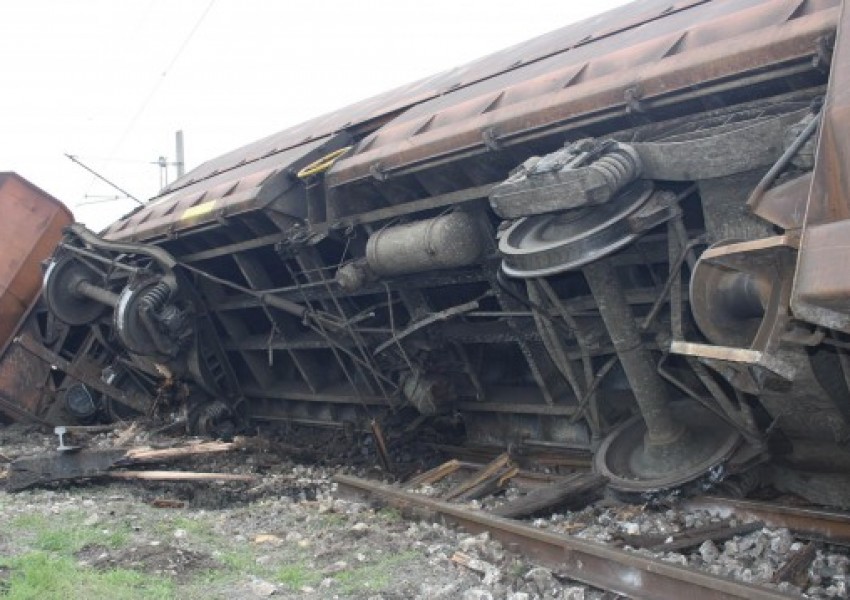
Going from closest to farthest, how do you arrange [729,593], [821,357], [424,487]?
[729,593]
[821,357]
[424,487]

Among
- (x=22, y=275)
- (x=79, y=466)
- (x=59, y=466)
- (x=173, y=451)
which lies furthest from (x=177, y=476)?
(x=22, y=275)

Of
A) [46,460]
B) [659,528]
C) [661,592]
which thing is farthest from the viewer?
[46,460]

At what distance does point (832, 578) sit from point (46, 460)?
5256 millimetres

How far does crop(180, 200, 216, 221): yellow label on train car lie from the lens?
7027 mm

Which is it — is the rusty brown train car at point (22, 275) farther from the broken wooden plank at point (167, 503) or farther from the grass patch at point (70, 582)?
the grass patch at point (70, 582)

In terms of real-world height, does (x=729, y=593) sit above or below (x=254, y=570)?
below

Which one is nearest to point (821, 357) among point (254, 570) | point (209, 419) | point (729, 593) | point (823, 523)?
point (823, 523)

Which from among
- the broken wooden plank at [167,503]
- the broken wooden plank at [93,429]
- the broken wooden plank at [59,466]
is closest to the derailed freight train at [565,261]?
the broken wooden plank at [93,429]

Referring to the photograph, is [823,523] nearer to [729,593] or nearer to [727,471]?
[727,471]

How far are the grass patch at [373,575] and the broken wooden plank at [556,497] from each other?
2.65 feet

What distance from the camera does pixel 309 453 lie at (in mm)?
7094

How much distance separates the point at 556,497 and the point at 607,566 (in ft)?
3.85

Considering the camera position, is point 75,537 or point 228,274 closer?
point 75,537

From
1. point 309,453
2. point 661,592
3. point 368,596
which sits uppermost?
point 368,596
